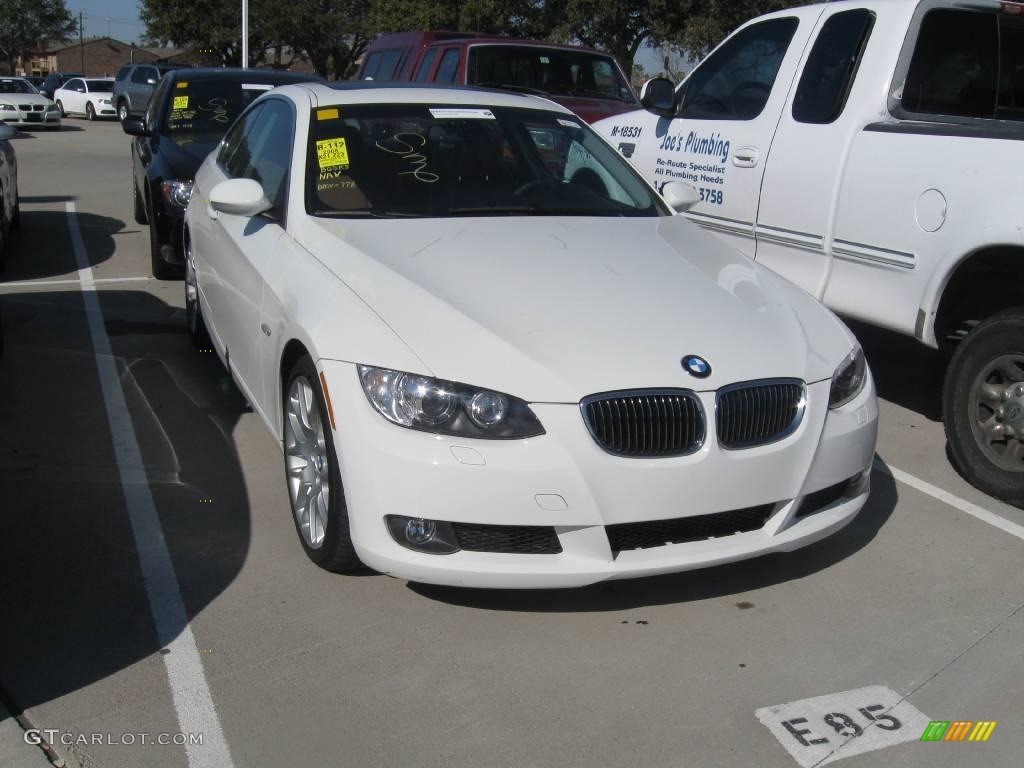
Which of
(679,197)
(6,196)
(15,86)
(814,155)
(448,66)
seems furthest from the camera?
(15,86)

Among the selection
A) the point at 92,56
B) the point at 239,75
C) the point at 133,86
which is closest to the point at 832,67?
the point at 239,75

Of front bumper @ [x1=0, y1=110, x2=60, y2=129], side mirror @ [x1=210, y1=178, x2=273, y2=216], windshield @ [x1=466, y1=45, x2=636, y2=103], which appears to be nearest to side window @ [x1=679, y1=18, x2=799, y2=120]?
side mirror @ [x1=210, y1=178, x2=273, y2=216]

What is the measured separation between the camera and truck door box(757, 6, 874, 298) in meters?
5.48

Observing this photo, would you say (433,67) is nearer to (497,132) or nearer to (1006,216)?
(497,132)

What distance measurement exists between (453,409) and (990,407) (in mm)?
2648

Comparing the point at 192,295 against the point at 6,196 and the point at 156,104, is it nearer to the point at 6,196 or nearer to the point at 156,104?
the point at 156,104

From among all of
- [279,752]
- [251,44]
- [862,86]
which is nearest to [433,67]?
[862,86]

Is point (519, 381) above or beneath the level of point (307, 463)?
above

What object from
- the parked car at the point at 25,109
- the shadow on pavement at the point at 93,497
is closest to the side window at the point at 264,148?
the shadow on pavement at the point at 93,497

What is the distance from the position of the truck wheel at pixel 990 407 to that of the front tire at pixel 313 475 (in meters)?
2.77

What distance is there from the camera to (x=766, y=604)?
3.69 metres

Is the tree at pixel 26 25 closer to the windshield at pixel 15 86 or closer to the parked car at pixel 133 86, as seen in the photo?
the parked car at pixel 133 86

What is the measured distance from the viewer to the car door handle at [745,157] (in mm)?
5980

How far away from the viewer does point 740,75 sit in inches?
252
